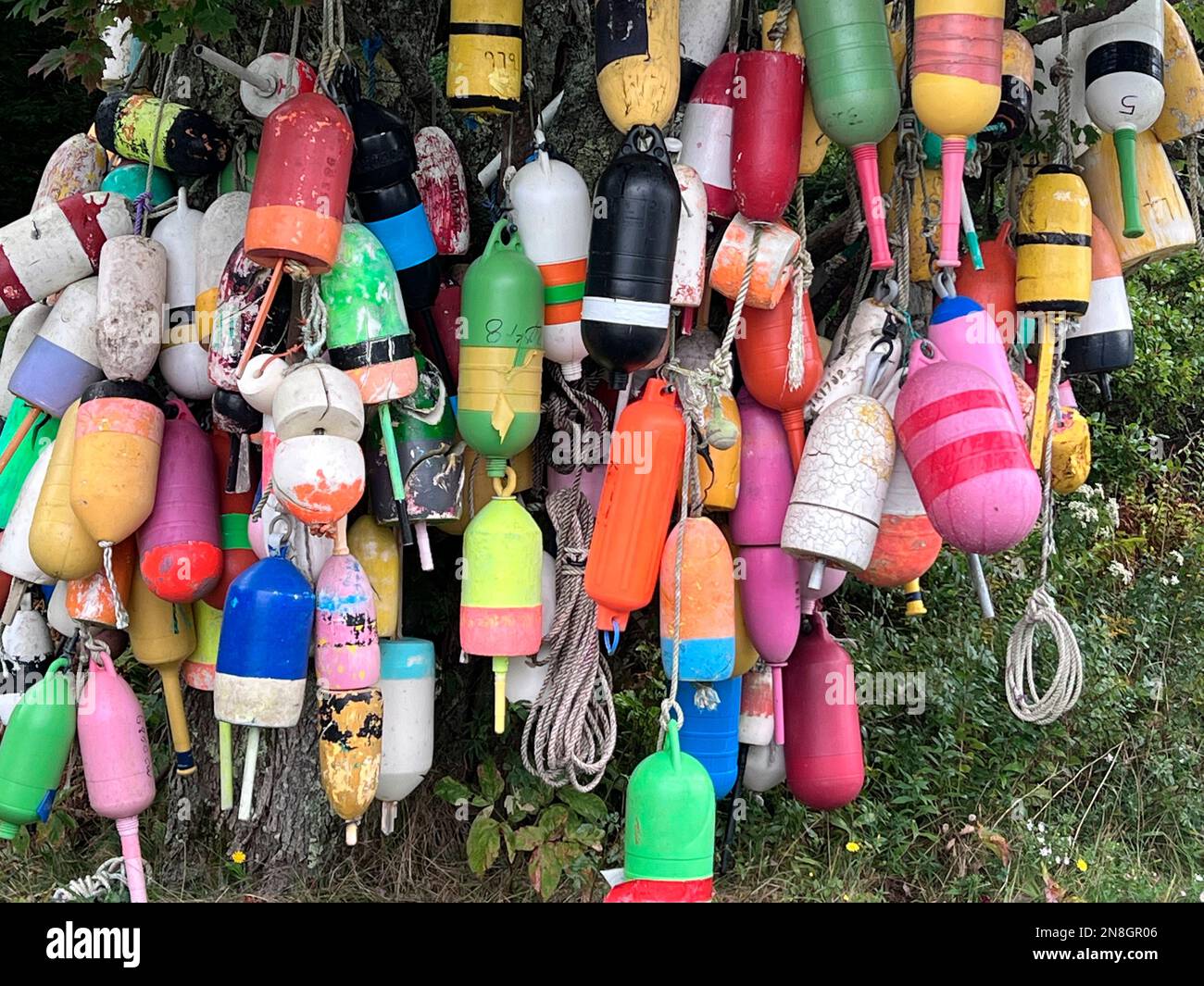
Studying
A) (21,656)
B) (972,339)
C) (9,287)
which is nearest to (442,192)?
(9,287)

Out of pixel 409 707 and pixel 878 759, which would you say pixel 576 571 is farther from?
pixel 878 759

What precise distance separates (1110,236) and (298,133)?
191 cm

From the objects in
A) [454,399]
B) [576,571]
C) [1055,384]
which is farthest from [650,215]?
[1055,384]

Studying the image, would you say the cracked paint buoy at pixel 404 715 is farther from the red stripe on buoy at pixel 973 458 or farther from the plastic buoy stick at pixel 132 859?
the red stripe on buoy at pixel 973 458

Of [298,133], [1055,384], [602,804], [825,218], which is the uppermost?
[825,218]

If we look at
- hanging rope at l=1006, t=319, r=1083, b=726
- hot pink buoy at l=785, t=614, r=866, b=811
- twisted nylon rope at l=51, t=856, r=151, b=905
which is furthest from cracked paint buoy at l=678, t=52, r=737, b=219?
twisted nylon rope at l=51, t=856, r=151, b=905

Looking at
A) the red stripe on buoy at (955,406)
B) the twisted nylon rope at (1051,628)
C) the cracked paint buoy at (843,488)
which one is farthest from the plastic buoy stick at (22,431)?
the twisted nylon rope at (1051,628)

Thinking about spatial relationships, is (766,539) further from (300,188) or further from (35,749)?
(35,749)

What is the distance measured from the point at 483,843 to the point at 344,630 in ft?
3.08

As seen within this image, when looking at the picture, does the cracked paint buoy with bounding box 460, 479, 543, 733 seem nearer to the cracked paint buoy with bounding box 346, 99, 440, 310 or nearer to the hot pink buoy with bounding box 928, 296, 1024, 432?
the cracked paint buoy with bounding box 346, 99, 440, 310

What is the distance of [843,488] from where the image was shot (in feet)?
8.30

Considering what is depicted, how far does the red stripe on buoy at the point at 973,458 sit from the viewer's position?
237 cm

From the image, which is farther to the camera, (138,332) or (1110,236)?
(1110,236)

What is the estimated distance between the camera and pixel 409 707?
283 centimetres
